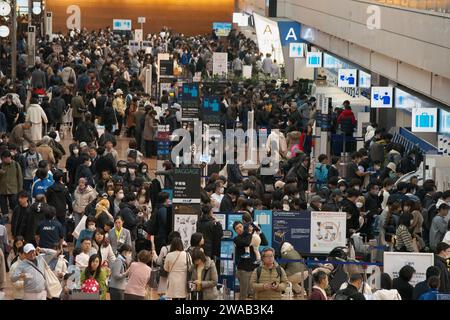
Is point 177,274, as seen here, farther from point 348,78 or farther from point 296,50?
point 296,50

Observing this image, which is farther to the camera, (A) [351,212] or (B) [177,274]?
(A) [351,212]

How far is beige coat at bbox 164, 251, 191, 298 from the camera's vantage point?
14855 mm

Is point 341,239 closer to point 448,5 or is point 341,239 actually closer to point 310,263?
point 310,263

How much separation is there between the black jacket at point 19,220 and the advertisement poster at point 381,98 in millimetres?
11864

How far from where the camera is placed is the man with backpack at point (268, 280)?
46.5 ft

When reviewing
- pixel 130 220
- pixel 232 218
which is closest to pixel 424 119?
pixel 232 218

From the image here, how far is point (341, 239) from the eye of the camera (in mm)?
17234

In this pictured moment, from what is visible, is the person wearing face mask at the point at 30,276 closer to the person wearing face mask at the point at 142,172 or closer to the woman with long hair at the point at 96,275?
the woman with long hair at the point at 96,275

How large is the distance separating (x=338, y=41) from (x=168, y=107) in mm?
8497

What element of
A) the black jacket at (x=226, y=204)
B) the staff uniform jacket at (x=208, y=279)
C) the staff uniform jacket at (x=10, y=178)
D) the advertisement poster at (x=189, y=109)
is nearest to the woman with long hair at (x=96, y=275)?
the staff uniform jacket at (x=208, y=279)

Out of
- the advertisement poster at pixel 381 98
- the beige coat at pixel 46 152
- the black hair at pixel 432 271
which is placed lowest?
the black hair at pixel 432 271

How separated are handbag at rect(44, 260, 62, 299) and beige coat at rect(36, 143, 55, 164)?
8140mm

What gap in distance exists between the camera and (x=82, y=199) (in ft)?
63.9

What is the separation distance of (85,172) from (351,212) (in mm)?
4564
